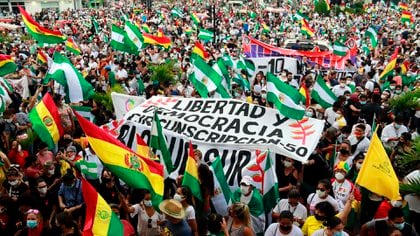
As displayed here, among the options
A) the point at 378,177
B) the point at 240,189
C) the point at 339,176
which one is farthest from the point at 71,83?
the point at 378,177

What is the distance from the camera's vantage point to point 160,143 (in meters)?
7.19

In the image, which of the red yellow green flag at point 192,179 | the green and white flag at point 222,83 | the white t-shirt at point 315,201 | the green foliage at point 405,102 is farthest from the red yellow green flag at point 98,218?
the green foliage at point 405,102

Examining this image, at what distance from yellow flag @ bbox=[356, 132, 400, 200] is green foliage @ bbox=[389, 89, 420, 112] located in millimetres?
4748

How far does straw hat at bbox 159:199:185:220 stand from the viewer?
5.43 meters

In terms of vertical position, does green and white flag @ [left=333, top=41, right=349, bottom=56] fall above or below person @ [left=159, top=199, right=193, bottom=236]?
below

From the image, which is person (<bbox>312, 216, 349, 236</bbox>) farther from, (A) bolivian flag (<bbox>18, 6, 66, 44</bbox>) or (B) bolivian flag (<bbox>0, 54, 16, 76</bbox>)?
(A) bolivian flag (<bbox>18, 6, 66, 44</bbox>)

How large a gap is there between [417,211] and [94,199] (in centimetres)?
348

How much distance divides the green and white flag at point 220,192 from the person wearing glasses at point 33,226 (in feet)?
6.26

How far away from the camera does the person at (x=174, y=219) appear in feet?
17.8

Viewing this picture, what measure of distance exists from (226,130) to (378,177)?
2.64 m

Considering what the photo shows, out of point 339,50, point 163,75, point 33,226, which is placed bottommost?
point 163,75

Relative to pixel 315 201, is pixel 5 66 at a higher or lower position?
higher

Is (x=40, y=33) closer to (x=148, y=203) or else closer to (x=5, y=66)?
(x=5, y=66)

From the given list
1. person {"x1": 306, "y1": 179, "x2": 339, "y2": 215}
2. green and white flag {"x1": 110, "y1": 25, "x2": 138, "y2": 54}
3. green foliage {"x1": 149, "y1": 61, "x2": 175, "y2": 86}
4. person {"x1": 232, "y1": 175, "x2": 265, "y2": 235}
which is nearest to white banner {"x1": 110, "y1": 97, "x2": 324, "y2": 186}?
person {"x1": 232, "y1": 175, "x2": 265, "y2": 235}
